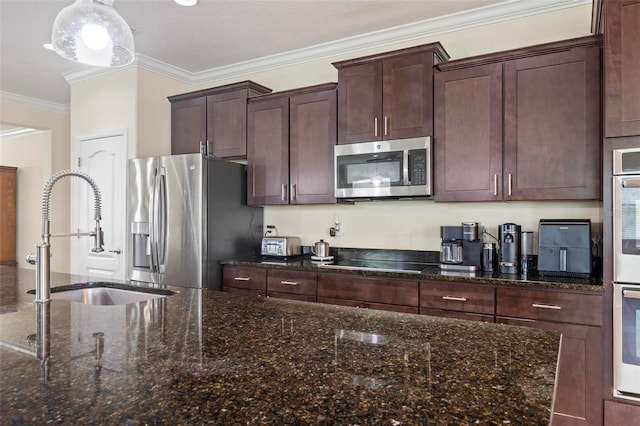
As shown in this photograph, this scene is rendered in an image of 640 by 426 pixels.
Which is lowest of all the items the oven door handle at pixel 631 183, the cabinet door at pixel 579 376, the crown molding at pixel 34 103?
the cabinet door at pixel 579 376

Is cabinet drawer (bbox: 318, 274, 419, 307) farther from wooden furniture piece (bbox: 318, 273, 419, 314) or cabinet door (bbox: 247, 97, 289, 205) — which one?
cabinet door (bbox: 247, 97, 289, 205)

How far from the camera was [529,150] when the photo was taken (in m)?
2.64

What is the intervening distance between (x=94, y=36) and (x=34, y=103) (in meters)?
4.60

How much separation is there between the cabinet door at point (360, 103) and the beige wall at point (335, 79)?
0.48 meters

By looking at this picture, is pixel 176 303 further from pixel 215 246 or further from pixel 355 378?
pixel 215 246

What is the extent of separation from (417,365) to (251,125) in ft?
10.4

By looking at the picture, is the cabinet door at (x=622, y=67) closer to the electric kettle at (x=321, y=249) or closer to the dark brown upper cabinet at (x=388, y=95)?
the dark brown upper cabinet at (x=388, y=95)

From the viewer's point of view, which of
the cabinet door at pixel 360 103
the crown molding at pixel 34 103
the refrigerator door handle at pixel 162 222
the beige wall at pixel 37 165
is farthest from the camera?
the beige wall at pixel 37 165

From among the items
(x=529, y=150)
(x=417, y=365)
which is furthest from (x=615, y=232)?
(x=417, y=365)

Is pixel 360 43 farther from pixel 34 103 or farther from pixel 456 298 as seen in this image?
pixel 34 103

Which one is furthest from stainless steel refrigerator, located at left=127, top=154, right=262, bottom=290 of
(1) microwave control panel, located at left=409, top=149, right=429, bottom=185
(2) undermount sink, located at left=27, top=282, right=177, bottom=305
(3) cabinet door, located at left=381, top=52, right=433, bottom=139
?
(1) microwave control panel, located at left=409, top=149, right=429, bottom=185

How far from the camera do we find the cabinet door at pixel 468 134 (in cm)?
275

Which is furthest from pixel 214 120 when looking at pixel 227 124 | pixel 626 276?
pixel 626 276

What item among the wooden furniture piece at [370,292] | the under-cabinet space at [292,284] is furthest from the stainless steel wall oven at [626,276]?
the under-cabinet space at [292,284]
